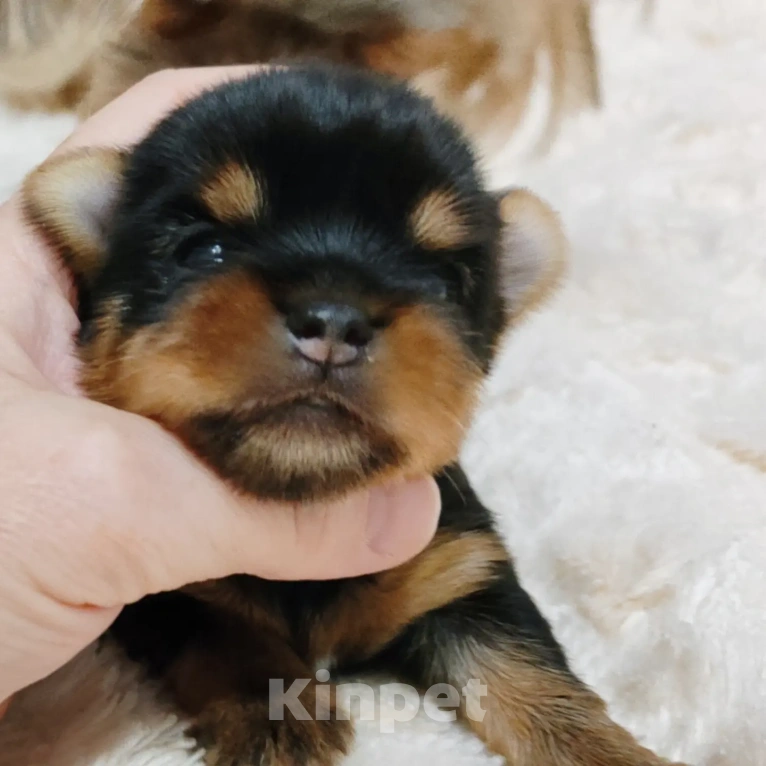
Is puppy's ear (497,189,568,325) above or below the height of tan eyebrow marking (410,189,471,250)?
below

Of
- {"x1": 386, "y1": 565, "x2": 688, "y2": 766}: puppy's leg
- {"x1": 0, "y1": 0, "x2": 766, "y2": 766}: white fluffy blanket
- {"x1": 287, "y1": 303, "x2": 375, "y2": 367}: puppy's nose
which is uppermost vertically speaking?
{"x1": 287, "y1": 303, "x2": 375, "y2": 367}: puppy's nose

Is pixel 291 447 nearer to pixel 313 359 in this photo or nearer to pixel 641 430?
pixel 313 359

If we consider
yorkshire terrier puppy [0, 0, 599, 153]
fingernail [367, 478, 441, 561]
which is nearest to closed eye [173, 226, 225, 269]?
fingernail [367, 478, 441, 561]

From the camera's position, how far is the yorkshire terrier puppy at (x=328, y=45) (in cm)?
248

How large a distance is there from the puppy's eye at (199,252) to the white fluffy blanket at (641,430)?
0.56 m

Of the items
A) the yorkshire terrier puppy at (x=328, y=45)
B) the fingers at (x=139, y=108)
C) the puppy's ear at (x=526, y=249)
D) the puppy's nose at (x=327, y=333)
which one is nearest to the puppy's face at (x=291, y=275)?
the puppy's nose at (x=327, y=333)

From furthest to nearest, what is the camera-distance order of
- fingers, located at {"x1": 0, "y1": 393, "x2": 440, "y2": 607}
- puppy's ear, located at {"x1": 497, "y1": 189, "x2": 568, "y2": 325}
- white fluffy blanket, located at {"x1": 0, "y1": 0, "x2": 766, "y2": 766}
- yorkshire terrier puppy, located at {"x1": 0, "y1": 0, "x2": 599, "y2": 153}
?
yorkshire terrier puppy, located at {"x1": 0, "y1": 0, "x2": 599, "y2": 153} < puppy's ear, located at {"x1": 497, "y1": 189, "x2": 568, "y2": 325} < white fluffy blanket, located at {"x1": 0, "y1": 0, "x2": 766, "y2": 766} < fingers, located at {"x1": 0, "y1": 393, "x2": 440, "y2": 607}

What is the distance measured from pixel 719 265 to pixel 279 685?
5.34ft

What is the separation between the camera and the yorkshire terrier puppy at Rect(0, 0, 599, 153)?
8.15 feet

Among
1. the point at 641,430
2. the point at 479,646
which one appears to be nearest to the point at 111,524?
the point at 479,646

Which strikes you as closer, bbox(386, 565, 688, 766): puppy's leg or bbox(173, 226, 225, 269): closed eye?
bbox(173, 226, 225, 269): closed eye

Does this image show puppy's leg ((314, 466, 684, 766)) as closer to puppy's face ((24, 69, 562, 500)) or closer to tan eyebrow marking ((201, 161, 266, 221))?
puppy's face ((24, 69, 562, 500))

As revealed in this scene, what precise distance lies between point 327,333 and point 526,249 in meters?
0.79

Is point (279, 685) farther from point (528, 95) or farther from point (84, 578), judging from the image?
point (528, 95)
